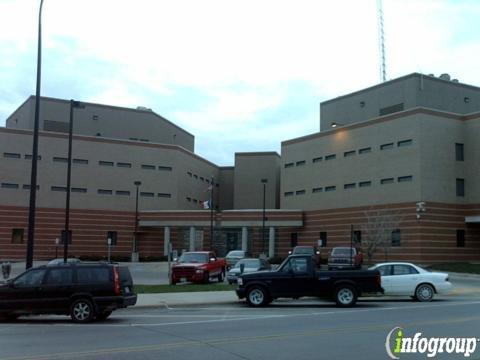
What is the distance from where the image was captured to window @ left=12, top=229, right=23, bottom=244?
60.4 meters

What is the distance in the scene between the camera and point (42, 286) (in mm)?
16500

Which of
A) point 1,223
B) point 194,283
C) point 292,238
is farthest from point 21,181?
point 194,283

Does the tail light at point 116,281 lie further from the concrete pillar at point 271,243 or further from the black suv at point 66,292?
the concrete pillar at point 271,243

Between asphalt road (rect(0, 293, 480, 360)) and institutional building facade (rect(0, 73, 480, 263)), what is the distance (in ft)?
109

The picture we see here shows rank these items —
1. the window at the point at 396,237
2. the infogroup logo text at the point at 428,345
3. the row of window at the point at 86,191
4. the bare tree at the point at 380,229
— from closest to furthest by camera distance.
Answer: the infogroup logo text at the point at 428,345 → the bare tree at the point at 380,229 → the window at the point at 396,237 → the row of window at the point at 86,191

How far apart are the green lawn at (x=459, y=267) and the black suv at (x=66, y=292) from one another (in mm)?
32685

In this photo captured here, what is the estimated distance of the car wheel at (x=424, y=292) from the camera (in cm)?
2292

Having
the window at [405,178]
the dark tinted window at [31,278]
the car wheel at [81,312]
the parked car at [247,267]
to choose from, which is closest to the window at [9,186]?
the parked car at [247,267]

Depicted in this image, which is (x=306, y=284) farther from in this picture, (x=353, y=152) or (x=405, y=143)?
(x=353, y=152)

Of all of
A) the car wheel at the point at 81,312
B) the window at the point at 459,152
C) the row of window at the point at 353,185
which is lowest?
the car wheel at the point at 81,312

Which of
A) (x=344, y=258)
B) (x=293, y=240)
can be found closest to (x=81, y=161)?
(x=293, y=240)

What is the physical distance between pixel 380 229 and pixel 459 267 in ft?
22.3

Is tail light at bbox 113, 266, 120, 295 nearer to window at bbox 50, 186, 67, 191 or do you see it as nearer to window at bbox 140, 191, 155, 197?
window at bbox 50, 186, 67, 191

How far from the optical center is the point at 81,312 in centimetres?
1634
